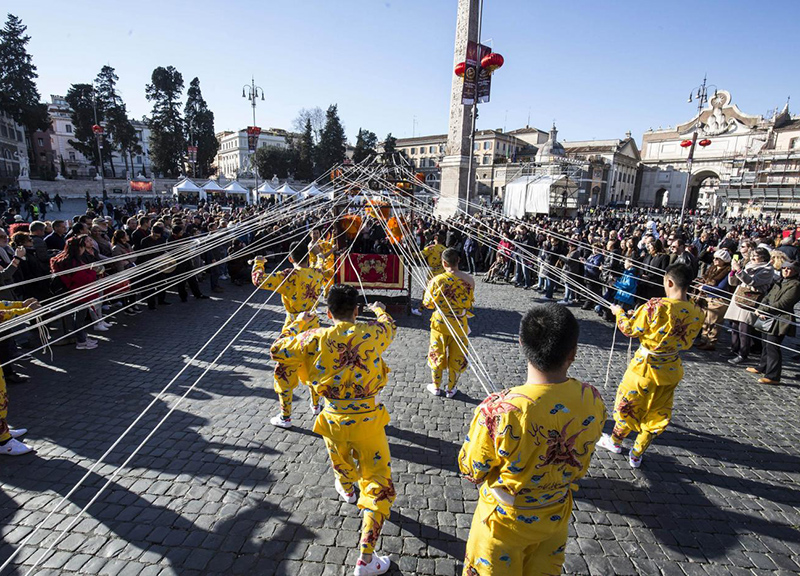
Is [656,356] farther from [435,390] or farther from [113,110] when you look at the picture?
[113,110]

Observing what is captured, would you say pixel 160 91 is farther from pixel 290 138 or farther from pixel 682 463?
pixel 682 463

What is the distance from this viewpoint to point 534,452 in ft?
6.40

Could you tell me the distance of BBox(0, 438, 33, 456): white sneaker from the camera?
13.2 ft

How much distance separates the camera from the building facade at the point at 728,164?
4034cm

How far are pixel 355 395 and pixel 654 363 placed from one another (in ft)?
9.93

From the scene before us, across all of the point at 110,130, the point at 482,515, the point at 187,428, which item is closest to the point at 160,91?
the point at 110,130

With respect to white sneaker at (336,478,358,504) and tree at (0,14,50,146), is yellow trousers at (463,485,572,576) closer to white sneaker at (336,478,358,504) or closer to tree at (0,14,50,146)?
white sneaker at (336,478,358,504)

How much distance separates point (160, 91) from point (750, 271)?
60198 mm

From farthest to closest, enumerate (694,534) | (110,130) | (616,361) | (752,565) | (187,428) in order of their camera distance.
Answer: (110,130) → (616,361) → (187,428) → (694,534) → (752,565)

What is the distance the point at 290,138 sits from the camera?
63.8 m

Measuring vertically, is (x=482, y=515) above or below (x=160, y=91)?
below

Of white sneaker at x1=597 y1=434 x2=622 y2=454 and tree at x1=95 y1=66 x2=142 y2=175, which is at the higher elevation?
tree at x1=95 y1=66 x2=142 y2=175

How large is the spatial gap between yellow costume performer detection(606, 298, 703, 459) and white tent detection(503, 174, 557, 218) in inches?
793

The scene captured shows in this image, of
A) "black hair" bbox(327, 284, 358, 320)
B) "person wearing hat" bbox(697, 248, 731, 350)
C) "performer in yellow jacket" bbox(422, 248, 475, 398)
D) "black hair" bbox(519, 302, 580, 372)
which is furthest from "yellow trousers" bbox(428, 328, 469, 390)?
"person wearing hat" bbox(697, 248, 731, 350)
